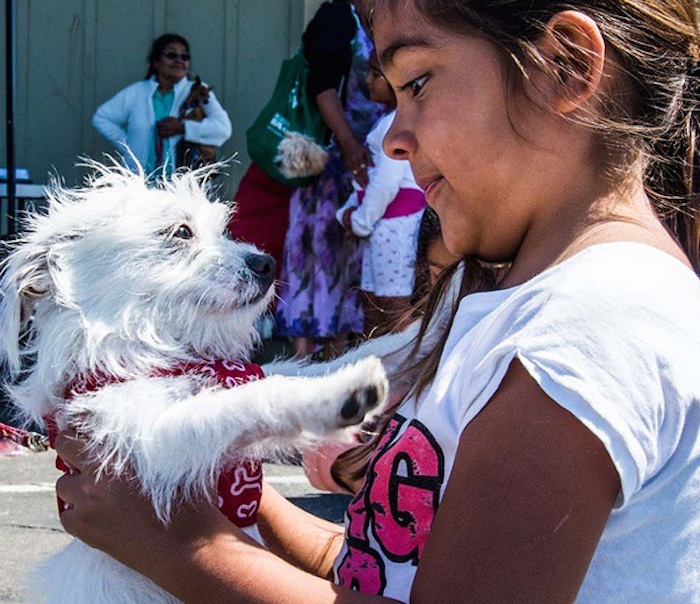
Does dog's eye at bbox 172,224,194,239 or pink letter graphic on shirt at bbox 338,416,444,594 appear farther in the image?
dog's eye at bbox 172,224,194,239

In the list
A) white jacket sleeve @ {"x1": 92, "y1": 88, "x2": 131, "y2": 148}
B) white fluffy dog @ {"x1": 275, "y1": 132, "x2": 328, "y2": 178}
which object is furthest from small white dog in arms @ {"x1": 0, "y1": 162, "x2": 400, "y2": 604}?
white jacket sleeve @ {"x1": 92, "y1": 88, "x2": 131, "y2": 148}

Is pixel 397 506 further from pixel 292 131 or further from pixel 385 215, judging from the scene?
pixel 292 131

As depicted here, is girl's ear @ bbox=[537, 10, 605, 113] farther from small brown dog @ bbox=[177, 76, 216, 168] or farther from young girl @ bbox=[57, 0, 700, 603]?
small brown dog @ bbox=[177, 76, 216, 168]

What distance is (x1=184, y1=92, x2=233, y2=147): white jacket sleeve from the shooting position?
7.33 meters

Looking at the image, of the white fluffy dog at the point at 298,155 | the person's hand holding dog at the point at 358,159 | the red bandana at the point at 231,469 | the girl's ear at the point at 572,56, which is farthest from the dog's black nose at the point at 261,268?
the white fluffy dog at the point at 298,155

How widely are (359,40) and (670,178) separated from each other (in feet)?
13.9

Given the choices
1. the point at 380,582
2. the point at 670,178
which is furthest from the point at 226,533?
the point at 670,178

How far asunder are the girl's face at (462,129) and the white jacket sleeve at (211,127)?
5.98 metres

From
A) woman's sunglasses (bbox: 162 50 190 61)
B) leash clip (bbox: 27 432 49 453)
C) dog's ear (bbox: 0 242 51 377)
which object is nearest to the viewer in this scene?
dog's ear (bbox: 0 242 51 377)

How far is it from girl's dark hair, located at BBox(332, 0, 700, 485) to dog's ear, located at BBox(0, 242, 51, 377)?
3.59 ft

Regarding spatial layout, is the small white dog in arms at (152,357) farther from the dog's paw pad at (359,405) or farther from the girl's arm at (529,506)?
the girl's arm at (529,506)

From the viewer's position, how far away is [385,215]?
17.9 ft

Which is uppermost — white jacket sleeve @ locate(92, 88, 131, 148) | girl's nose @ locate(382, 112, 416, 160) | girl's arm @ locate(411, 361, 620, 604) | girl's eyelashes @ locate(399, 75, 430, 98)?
girl's eyelashes @ locate(399, 75, 430, 98)

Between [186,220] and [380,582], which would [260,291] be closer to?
[186,220]
